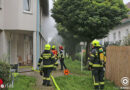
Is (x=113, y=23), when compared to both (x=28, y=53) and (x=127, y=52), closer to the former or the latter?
(x=127, y=52)

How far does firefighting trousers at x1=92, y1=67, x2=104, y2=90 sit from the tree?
5.86 m

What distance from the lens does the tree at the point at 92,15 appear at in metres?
13.5

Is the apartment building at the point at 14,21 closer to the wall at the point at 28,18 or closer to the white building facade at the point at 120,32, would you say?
the wall at the point at 28,18

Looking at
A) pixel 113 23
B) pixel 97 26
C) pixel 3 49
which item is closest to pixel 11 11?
pixel 3 49

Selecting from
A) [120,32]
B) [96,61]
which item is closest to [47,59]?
[96,61]

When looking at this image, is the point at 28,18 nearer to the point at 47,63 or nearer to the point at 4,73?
the point at 47,63

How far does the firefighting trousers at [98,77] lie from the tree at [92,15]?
19.2 ft

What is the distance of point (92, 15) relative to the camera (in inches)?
540

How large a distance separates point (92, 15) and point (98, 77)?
21.9ft

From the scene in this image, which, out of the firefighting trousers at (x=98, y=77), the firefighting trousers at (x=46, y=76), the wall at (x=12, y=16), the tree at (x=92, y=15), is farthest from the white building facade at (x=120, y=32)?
the firefighting trousers at (x=46, y=76)

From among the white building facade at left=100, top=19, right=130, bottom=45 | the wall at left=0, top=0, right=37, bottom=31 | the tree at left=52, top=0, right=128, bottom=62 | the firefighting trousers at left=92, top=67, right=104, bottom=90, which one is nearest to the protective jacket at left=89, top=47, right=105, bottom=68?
the firefighting trousers at left=92, top=67, right=104, bottom=90

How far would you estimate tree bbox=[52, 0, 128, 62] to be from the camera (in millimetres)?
13502

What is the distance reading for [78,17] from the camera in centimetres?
1372

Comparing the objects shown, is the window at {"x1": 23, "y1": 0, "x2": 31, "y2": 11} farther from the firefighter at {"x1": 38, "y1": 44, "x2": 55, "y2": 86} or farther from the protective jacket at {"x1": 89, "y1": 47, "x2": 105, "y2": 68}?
the protective jacket at {"x1": 89, "y1": 47, "x2": 105, "y2": 68}
